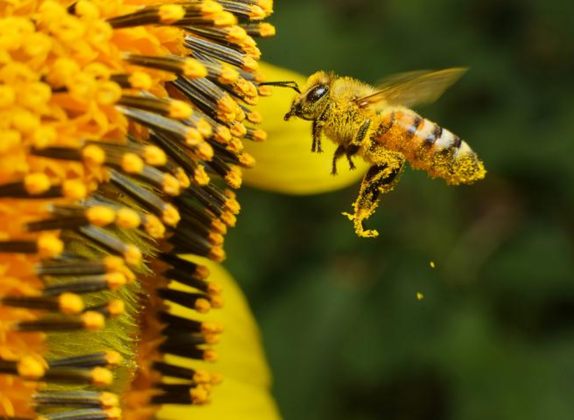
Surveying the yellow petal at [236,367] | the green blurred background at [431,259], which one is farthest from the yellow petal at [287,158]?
the green blurred background at [431,259]

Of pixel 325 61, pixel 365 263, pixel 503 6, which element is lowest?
pixel 365 263

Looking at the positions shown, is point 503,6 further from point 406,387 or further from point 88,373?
point 88,373

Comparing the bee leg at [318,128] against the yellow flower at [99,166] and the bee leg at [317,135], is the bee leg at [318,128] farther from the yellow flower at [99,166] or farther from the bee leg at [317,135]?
the yellow flower at [99,166]

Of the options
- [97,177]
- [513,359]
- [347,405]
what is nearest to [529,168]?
[513,359]

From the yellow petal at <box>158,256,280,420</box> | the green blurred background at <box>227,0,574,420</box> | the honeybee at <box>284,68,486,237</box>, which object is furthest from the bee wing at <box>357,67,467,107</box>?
the green blurred background at <box>227,0,574,420</box>

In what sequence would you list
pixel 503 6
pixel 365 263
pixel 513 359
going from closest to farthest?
pixel 513 359, pixel 365 263, pixel 503 6

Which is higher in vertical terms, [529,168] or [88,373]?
[529,168]

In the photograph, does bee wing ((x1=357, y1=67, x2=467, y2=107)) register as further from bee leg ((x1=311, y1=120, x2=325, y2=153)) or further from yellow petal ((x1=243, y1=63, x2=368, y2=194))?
yellow petal ((x1=243, y1=63, x2=368, y2=194))

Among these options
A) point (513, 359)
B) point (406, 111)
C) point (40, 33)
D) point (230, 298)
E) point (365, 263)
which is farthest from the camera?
point (365, 263)
